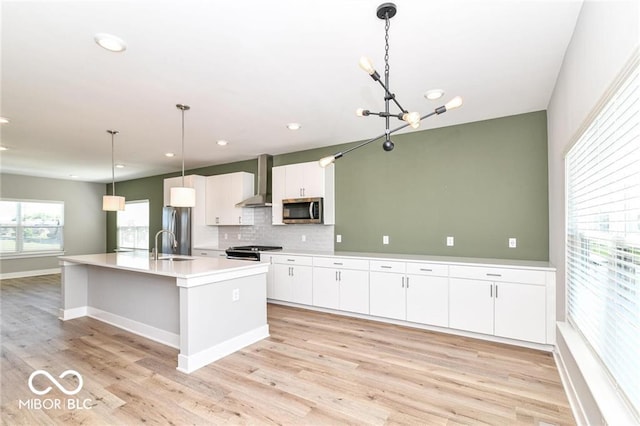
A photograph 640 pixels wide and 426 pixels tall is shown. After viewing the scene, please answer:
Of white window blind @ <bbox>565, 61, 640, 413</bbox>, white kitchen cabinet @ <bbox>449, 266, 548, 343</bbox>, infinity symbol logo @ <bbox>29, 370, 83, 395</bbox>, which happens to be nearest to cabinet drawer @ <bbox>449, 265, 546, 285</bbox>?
white kitchen cabinet @ <bbox>449, 266, 548, 343</bbox>

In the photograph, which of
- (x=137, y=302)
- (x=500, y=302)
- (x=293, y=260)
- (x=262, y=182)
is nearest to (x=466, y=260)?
(x=500, y=302)

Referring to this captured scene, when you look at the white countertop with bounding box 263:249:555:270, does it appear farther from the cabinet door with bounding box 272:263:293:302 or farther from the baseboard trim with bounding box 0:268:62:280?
the baseboard trim with bounding box 0:268:62:280

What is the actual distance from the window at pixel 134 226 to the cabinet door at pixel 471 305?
24.3 feet

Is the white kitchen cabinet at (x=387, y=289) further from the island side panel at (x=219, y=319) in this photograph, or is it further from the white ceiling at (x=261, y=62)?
the white ceiling at (x=261, y=62)

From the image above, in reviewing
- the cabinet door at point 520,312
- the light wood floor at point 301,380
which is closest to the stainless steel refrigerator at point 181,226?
the light wood floor at point 301,380

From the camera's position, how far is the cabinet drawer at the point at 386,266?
3.90 m

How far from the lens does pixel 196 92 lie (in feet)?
10.0

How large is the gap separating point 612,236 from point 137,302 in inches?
170

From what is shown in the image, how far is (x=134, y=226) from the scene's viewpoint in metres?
8.53

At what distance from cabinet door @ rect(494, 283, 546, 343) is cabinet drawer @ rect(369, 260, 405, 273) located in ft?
3.38

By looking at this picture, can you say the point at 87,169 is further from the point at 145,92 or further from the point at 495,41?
the point at 495,41

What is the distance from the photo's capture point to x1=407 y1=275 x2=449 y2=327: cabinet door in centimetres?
362

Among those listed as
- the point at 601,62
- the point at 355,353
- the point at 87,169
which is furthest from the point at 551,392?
the point at 87,169

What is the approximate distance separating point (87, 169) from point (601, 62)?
333 inches
